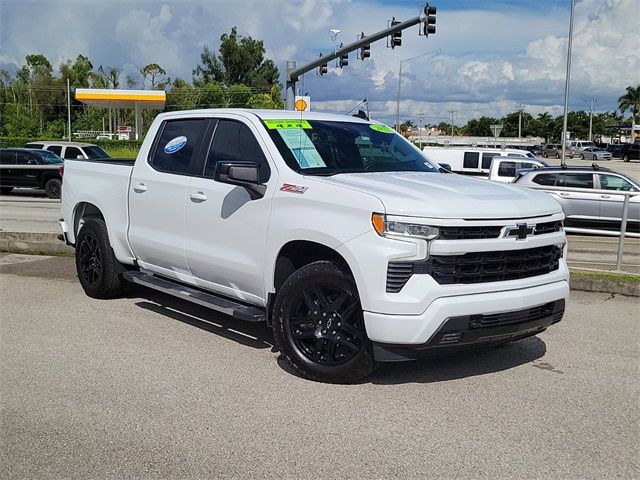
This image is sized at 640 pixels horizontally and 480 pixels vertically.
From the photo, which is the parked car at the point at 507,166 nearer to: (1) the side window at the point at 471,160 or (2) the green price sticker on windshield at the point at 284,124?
(1) the side window at the point at 471,160

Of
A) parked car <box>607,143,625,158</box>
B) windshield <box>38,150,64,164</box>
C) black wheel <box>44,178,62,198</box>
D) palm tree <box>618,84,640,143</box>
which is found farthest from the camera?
palm tree <box>618,84,640,143</box>

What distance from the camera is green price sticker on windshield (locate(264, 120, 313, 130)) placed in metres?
5.71

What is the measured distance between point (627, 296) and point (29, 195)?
19615 mm

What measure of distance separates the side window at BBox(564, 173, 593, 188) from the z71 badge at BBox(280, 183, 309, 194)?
41.3 ft

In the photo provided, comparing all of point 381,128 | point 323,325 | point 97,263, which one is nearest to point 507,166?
point 381,128

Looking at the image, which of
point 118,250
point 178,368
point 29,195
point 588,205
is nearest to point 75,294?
point 118,250

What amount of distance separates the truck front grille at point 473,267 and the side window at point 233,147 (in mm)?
1615

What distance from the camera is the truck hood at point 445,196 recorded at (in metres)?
4.48

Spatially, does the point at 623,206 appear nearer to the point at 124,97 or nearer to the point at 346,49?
the point at 346,49

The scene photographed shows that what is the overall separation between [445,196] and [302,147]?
142 cm

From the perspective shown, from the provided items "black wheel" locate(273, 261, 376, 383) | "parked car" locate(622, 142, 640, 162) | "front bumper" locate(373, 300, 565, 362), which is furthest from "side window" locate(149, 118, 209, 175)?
"parked car" locate(622, 142, 640, 162)

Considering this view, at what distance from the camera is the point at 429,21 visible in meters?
24.0

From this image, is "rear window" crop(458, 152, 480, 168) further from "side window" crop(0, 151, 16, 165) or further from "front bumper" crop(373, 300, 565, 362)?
"front bumper" crop(373, 300, 565, 362)

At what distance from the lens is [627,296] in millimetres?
8086
